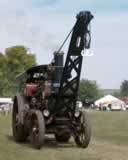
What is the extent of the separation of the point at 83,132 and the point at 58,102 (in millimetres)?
1180

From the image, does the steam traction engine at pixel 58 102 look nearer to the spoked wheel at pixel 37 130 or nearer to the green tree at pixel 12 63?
the spoked wheel at pixel 37 130

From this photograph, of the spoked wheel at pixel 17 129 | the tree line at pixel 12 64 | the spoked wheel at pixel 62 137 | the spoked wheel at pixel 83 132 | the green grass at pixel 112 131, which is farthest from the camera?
the tree line at pixel 12 64

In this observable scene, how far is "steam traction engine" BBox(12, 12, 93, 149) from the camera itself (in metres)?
14.6

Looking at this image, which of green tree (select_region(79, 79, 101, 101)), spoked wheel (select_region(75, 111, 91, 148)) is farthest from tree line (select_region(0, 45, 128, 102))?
spoked wheel (select_region(75, 111, 91, 148))

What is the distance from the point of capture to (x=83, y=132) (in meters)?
15.4

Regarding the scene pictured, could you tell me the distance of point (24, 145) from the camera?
15.4 meters

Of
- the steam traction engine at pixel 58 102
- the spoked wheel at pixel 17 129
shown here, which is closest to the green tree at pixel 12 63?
the spoked wheel at pixel 17 129

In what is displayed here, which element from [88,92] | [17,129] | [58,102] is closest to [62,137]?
[17,129]

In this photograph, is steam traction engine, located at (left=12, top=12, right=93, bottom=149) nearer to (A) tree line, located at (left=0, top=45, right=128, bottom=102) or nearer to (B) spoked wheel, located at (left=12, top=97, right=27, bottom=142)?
(B) spoked wheel, located at (left=12, top=97, right=27, bottom=142)

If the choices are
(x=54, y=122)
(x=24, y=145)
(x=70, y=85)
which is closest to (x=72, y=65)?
(x=70, y=85)

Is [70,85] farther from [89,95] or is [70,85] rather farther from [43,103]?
[89,95]

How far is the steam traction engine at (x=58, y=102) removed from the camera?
48.0 ft

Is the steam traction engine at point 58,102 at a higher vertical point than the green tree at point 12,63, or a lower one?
lower

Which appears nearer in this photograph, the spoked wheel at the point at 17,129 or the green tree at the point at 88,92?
the spoked wheel at the point at 17,129
